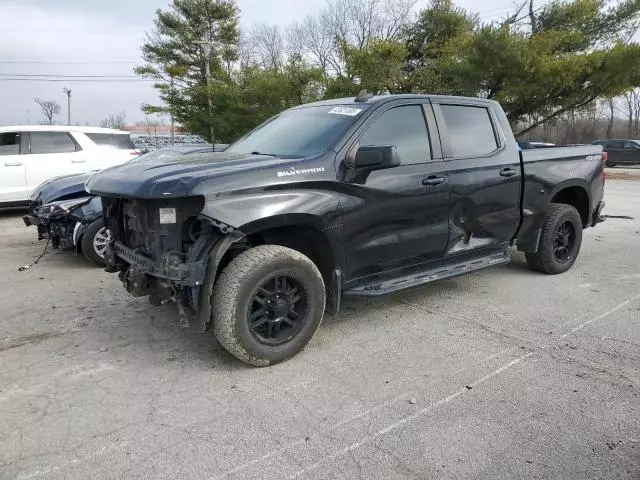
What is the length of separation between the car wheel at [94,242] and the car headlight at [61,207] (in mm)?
324

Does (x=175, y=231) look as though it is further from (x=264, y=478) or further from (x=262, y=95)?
(x=262, y=95)

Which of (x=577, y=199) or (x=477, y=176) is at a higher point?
(x=477, y=176)

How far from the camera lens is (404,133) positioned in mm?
4387

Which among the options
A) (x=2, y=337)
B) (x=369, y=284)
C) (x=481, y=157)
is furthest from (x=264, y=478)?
(x=481, y=157)

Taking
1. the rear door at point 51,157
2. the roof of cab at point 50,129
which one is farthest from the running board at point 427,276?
the roof of cab at point 50,129

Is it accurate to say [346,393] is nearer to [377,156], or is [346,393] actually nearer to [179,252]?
[179,252]

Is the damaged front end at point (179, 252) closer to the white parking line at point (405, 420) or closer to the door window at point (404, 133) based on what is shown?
the white parking line at point (405, 420)

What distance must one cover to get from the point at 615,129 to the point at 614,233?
55.7m

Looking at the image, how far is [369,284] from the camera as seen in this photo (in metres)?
4.20

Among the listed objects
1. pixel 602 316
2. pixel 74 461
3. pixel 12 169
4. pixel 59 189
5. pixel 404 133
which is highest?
pixel 12 169

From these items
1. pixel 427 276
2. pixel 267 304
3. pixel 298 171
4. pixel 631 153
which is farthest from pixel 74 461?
pixel 631 153

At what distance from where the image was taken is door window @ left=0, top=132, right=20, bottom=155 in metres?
9.97

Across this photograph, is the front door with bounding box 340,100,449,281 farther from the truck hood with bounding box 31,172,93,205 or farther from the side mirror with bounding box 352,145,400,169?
the truck hood with bounding box 31,172,93,205

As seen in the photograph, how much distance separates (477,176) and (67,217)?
183 inches
